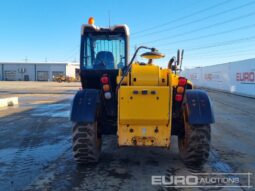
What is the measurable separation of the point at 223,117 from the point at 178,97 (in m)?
8.47

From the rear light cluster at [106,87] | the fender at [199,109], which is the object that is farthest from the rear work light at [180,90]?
the rear light cluster at [106,87]

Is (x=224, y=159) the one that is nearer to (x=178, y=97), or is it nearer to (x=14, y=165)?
(x=178, y=97)

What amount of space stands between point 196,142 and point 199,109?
23.5 inches

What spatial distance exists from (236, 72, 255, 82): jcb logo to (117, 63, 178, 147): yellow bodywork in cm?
2140

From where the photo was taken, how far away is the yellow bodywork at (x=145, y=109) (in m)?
5.23

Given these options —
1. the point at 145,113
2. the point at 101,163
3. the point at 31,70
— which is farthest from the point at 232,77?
the point at 31,70

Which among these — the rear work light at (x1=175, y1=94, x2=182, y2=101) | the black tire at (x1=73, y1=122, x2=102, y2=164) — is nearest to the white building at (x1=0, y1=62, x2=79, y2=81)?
the black tire at (x1=73, y1=122, x2=102, y2=164)

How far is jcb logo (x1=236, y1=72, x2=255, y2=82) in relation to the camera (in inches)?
979

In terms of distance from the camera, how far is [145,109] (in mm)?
5238

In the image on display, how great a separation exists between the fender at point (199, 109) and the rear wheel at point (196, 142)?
0.19 meters

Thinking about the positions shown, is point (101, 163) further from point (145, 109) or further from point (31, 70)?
point (31, 70)

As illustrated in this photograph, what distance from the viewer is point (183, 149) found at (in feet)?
19.8

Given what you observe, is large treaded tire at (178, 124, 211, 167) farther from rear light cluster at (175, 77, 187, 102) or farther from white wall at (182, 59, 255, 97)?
white wall at (182, 59, 255, 97)

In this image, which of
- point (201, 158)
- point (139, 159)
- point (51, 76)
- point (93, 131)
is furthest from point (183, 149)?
point (51, 76)
